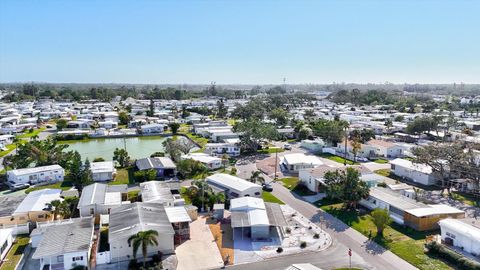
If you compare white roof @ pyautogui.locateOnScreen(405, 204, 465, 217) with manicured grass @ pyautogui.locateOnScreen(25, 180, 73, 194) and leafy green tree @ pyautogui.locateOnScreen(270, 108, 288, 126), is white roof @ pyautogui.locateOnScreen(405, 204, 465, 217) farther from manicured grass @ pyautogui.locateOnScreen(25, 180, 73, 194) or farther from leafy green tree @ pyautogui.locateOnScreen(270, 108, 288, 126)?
leafy green tree @ pyautogui.locateOnScreen(270, 108, 288, 126)

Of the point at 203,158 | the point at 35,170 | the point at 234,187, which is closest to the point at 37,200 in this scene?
the point at 35,170

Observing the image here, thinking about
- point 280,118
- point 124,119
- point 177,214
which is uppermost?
point 280,118

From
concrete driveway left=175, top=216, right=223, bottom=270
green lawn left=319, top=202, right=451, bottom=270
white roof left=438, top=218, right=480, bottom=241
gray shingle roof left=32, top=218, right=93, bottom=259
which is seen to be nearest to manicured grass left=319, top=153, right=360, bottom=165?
green lawn left=319, top=202, right=451, bottom=270

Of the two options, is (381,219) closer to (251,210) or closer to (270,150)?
(251,210)

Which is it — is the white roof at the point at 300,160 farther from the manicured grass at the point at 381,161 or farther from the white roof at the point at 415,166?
the manicured grass at the point at 381,161

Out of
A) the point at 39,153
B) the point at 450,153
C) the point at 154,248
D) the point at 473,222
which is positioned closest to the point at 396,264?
the point at 473,222

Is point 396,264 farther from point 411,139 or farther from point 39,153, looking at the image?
point 411,139
